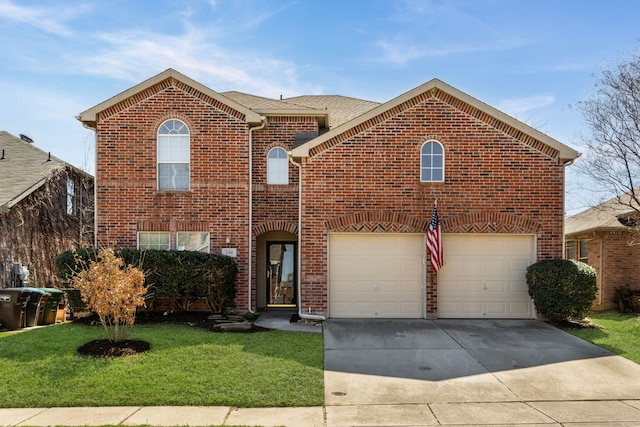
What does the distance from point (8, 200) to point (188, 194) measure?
5412 mm

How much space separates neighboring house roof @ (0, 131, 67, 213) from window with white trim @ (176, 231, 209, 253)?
5.10m

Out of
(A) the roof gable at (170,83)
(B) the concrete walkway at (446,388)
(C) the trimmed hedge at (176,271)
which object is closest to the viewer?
(B) the concrete walkway at (446,388)

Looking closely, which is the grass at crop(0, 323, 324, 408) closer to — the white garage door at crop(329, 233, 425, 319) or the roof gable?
the white garage door at crop(329, 233, 425, 319)

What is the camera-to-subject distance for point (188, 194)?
47.9 feet

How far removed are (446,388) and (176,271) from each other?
7.72 meters

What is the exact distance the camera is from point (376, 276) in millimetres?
13633

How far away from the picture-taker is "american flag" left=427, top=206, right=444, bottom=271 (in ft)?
42.9

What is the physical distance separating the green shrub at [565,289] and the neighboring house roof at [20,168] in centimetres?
1445

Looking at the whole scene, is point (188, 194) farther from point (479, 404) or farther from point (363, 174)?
point (479, 404)

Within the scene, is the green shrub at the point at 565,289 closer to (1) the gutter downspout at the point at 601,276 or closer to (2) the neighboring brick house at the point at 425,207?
(2) the neighboring brick house at the point at 425,207

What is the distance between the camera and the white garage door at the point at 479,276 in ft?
44.7

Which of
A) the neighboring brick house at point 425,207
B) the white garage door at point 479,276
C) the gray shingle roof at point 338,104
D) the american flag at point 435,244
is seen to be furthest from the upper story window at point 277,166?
the white garage door at point 479,276

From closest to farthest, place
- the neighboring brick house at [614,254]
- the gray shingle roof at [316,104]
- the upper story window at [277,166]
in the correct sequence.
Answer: the upper story window at [277,166] < the gray shingle roof at [316,104] < the neighboring brick house at [614,254]

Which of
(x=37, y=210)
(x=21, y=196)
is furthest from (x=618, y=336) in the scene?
(x=37, y=210)
